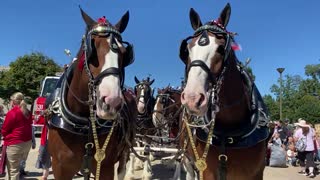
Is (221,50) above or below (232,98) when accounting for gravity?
above

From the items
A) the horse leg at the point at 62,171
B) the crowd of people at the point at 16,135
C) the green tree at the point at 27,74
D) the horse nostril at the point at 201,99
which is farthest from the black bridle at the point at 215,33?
the green tree at the point at 27,74


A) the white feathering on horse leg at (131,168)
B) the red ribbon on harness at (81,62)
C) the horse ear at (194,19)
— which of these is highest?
the horse ear at (194,19)

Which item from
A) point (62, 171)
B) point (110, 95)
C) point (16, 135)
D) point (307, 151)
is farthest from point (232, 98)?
point (307, 151)

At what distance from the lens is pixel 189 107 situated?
302 centimetres

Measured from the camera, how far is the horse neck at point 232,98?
3652mm

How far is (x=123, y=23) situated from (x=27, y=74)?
116ft

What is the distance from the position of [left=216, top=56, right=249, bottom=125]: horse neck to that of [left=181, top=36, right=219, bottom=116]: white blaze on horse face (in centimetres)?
42

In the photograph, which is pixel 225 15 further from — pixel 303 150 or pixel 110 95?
pixel 303 150

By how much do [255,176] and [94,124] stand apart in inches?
67.8

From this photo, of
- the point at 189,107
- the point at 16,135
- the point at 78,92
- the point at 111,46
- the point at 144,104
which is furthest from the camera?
the point at 144,104

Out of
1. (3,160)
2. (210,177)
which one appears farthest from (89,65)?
(3,160)

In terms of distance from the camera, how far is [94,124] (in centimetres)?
396

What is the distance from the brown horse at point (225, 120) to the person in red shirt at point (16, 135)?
4.79m

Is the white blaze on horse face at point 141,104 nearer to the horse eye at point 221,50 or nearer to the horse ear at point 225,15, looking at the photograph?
the horse ear at point 225,15
